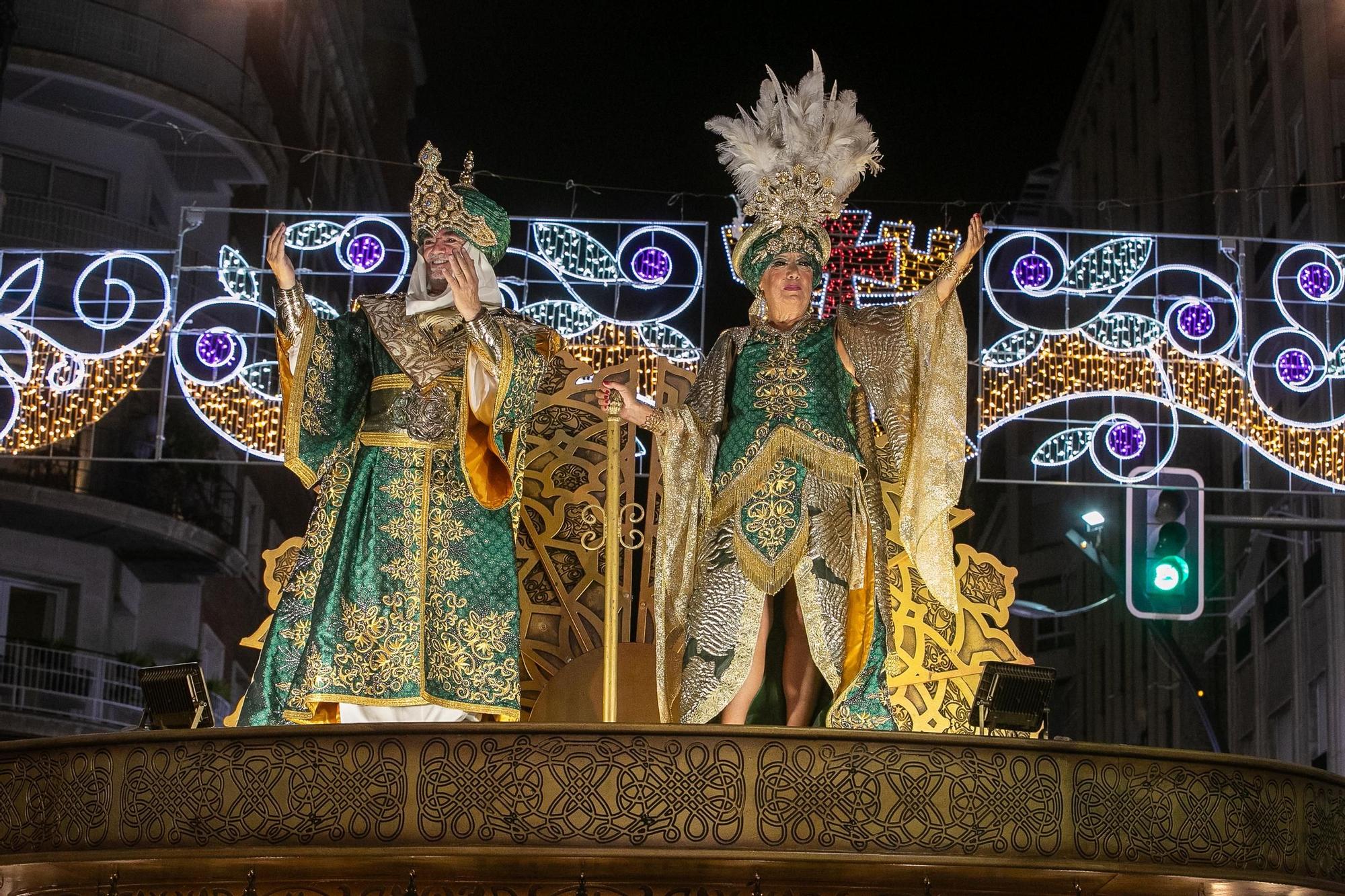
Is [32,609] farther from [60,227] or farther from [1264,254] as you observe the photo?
[1264,254]

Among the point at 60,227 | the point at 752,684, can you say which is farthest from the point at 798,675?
the point at 60,227

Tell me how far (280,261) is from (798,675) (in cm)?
229

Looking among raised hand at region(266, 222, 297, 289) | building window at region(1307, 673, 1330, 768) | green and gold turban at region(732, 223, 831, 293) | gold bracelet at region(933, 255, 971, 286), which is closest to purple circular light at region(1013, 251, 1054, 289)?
green and gold turban at region(732, 223, 831, 293)

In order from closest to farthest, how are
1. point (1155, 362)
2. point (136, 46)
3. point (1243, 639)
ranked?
point (1155, 362), point (136, 46), point (1243, 639)

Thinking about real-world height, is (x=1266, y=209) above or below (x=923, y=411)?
above

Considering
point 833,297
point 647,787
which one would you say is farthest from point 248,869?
point 833,297

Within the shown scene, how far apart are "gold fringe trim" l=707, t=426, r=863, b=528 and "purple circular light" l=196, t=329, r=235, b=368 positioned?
4329 mm

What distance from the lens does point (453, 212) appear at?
7465mm

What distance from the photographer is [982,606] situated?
8.03 metres

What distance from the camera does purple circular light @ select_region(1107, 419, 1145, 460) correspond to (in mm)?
11273

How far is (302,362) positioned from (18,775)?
203 centimetres

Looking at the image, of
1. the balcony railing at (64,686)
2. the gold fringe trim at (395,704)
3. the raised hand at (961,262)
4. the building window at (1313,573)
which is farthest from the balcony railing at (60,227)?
the raised hand at (961,262)

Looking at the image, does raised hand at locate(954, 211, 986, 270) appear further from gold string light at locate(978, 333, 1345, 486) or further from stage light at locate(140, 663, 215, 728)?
gold string light at locate(978, 333, 1345, 486)

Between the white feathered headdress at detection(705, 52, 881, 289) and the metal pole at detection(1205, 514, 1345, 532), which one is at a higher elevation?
the white feathered headdress at detection(705, 52, 881, 289)
